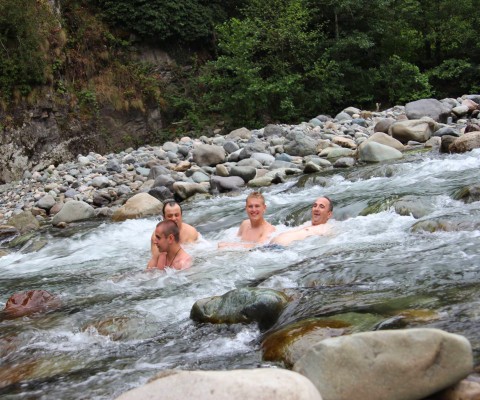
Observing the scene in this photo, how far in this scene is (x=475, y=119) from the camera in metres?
14.9

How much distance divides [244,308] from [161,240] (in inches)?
77.3

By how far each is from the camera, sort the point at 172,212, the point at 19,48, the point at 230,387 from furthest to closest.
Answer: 1. the point at 19,48
2. the point at 172,212
3. the point at 230,387

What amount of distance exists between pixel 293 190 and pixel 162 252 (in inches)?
178

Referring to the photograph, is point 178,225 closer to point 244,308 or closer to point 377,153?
point 244,308

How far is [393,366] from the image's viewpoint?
7.64ft

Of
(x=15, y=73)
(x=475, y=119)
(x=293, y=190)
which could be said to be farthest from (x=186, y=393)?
(x=15, y=73)

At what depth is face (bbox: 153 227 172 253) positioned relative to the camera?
5539 mm

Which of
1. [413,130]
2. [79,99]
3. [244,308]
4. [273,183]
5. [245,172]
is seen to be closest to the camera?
[244,308]

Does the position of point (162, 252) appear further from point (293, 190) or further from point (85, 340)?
point (293, 190)

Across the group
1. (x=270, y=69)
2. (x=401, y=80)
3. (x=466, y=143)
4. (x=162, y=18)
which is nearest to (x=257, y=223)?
(x=466, y=143)

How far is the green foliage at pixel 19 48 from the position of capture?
15.9m

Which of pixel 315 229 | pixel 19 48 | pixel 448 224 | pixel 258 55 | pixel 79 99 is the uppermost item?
pixel 19 48

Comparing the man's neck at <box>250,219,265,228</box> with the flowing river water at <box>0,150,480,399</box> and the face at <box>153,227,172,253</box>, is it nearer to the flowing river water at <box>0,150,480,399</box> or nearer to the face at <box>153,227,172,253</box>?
the flowing river water at <box>0,150,480,399</box>

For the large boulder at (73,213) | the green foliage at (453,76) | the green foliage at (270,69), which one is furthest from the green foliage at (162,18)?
the large boulder at (73,213)
